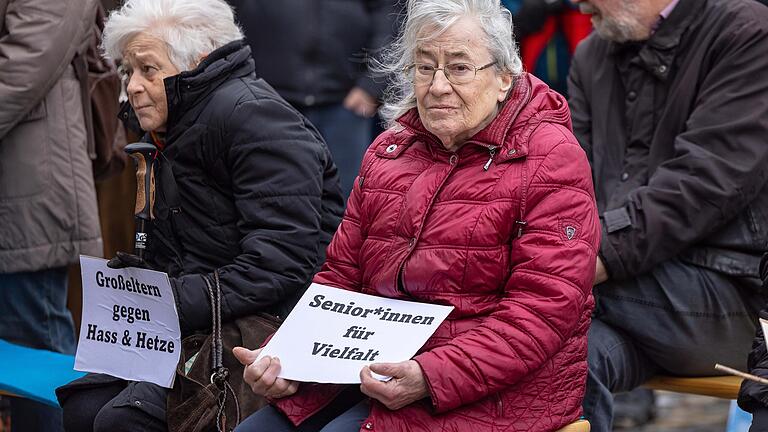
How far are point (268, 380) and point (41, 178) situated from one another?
177cm

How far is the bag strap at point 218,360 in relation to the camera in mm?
3959

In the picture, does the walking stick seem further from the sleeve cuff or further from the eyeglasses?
the sleeve cuff

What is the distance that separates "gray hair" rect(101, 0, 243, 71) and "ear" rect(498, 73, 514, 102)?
1117mm

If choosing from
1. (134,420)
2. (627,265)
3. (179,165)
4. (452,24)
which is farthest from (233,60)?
(627,265)

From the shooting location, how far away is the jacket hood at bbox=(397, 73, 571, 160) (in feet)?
11.7

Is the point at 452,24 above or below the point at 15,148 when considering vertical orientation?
above

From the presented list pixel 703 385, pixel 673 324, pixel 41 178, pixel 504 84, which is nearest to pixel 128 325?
pixel 41 178

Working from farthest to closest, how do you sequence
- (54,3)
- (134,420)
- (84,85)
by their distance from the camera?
(84,85)
(54,3)
(134,420)

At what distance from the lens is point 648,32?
454cm

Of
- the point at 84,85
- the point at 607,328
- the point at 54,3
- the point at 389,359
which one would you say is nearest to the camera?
the point at 389,359

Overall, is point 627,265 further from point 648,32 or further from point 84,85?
point 84,85

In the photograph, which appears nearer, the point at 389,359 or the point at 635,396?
the point at 389,359

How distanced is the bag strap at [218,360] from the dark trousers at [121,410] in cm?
21

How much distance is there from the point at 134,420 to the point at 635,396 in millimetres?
3452
